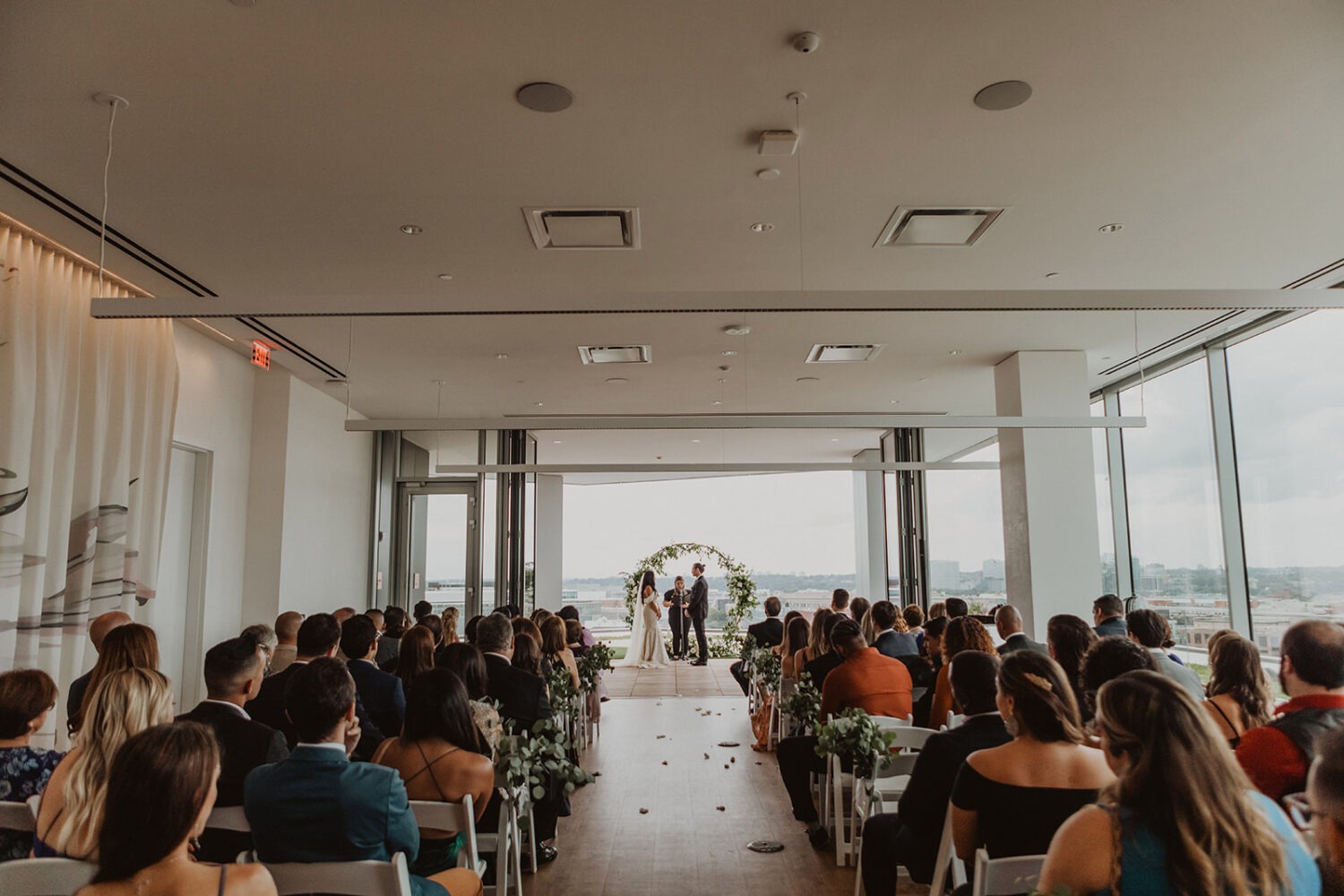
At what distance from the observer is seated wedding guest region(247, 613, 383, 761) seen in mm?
4098

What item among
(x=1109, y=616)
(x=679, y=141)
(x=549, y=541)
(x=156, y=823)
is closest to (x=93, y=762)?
(x=156, y=823)

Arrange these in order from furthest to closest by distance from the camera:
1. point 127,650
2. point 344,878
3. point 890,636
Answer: point 890,636
point 127,650
point 344,878

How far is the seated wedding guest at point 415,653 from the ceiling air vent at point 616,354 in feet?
12.1

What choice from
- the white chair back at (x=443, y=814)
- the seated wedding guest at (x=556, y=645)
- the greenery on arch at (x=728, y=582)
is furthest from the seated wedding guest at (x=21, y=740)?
the greenery on arch at (x=728, y=582)

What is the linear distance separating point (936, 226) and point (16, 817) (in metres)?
4.85

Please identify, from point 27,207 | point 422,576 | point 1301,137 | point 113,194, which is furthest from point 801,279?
point 422,576

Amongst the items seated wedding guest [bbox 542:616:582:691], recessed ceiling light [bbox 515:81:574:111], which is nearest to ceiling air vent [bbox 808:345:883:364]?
seated wedding guest [bbox 542:616:582:691]

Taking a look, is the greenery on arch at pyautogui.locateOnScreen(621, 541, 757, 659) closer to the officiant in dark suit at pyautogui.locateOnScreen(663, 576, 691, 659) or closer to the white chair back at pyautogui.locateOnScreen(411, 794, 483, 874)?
the officiant in dark suit at pyautogui.locateOnScreen(663, 576, 691, 659)

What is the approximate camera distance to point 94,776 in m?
2.45

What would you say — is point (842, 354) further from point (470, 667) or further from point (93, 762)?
point (93, 762)

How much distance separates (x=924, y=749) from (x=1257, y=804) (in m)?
1.41

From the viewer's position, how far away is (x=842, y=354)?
827 cm

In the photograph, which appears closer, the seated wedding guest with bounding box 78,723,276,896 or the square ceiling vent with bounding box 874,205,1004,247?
the seated wedding guest with bounding box 78,723,276,896

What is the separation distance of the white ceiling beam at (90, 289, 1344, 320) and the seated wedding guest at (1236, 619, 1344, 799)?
1.43m
